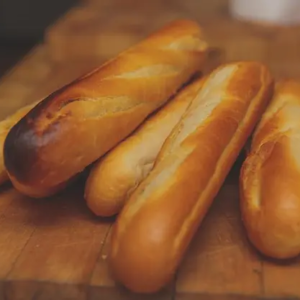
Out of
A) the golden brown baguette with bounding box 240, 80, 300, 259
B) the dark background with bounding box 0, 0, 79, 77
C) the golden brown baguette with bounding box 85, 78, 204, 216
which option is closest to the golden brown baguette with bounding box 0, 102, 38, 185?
the golden brown baguette with bounding box 85, 78, 204, 216

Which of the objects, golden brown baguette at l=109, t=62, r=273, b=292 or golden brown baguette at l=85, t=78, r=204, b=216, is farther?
golden brown baguette at l=85, t=78, r=204, b=216

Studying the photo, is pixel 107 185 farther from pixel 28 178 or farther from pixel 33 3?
pixel 33 3

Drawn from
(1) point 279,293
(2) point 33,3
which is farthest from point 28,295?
(2) point 33,3

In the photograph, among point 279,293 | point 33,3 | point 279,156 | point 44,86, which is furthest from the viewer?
point 33,3

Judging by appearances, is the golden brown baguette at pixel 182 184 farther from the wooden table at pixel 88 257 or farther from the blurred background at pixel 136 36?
the blurred background at pixel 136 36

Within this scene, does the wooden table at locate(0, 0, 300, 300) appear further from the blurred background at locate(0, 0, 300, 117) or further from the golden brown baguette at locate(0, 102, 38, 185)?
the blurred background at locate(0, 0, 300, 117)

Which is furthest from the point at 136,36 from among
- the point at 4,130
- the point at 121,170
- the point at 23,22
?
the point at 23,22
